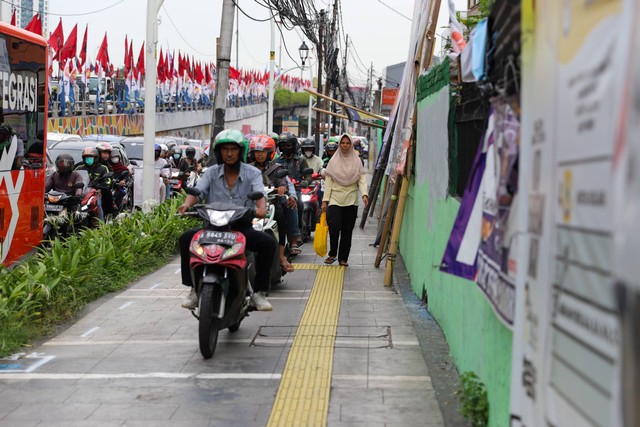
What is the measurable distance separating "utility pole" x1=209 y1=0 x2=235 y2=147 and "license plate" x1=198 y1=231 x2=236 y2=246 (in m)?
10.8

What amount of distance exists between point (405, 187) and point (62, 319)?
12.7ft

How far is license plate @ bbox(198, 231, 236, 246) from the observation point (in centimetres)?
714

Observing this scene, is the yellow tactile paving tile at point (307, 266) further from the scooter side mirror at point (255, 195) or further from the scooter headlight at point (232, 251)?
the scooter headlight at point (232, 251)

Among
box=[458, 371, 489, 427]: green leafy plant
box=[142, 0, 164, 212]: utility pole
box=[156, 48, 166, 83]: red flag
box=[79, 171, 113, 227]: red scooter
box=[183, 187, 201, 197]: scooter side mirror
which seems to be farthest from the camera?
box=[156, 48, 166, 83]: red flag

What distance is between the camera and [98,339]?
26.2 ft

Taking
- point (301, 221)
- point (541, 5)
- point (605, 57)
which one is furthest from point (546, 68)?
point (301, 221)

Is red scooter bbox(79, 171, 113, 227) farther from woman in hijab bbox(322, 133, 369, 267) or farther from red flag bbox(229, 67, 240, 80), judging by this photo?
red flag bbox(229, 67, 240, 80)

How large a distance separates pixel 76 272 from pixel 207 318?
3.31m

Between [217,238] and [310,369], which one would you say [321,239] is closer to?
[217,238]

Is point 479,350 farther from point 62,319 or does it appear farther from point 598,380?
point 62,319

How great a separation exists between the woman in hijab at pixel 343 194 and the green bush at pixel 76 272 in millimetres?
2348

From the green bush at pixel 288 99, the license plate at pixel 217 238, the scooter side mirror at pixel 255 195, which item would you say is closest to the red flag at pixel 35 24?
the scooter side mirror at pixel 255 195

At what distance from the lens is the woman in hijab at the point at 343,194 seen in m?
12.5

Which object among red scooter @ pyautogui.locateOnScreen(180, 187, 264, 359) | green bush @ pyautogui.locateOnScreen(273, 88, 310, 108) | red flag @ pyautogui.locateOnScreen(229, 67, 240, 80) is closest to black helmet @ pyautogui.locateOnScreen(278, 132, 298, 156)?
red scooter @ pyautogui.locateOnScreen(180, 187, 264, 359)
